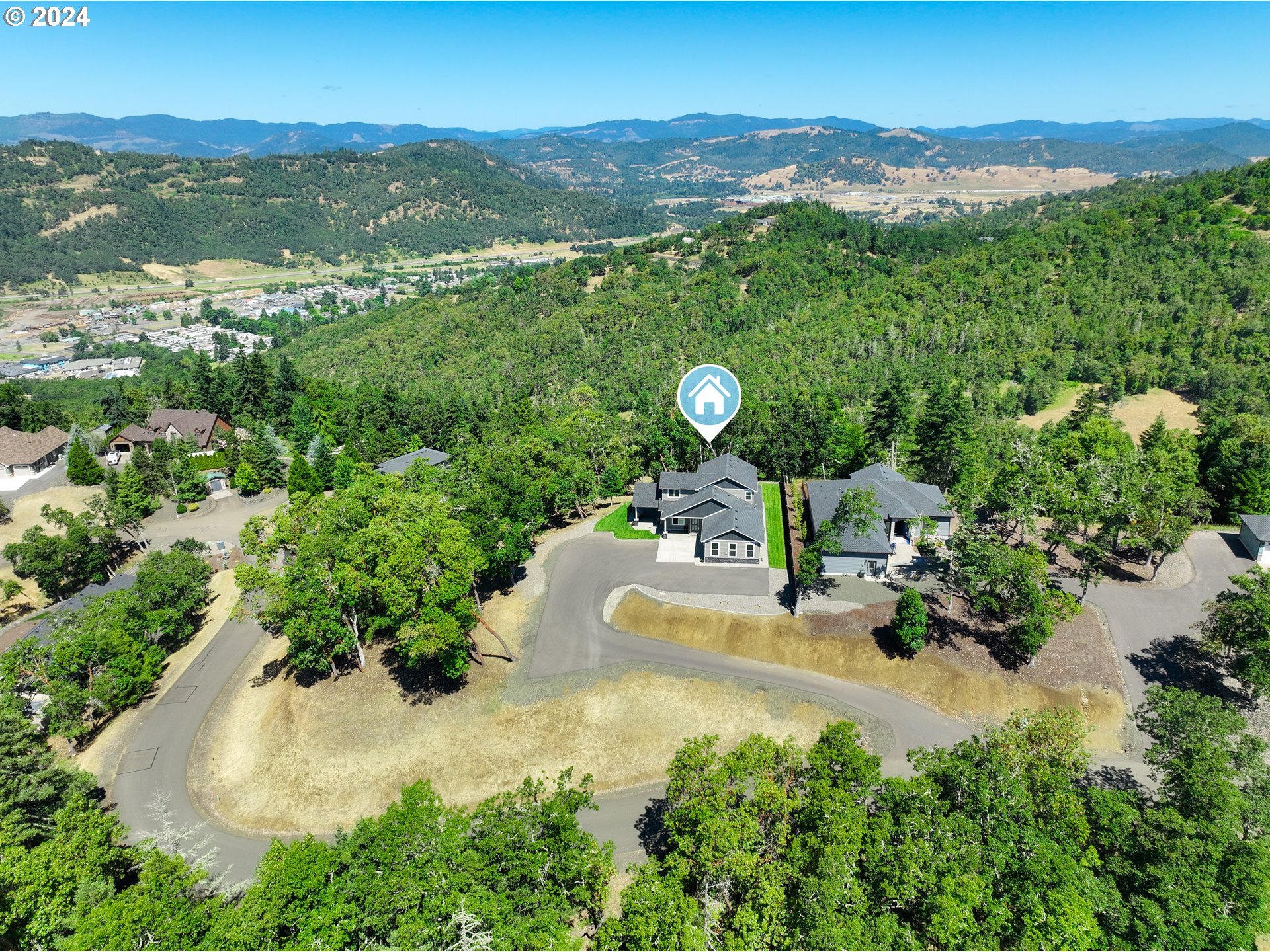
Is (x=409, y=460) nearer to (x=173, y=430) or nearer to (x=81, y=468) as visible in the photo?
(x=81, y=468)

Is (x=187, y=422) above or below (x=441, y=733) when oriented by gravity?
above

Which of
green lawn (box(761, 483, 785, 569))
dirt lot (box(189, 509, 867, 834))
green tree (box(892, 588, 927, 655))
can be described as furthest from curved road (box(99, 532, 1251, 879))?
green tree (box(892, 588, 927, 655))

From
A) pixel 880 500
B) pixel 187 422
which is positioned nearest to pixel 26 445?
pixel 187 422

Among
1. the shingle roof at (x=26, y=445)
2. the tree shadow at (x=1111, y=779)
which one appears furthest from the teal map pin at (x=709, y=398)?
the shingle roof at (x=26, y=445)

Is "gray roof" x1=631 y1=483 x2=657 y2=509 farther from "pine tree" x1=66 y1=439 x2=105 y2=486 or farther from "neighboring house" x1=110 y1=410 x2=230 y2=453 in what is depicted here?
"pine tree" x1=66 y1=439 x2=105 y2=486

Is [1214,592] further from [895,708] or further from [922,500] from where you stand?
[895,708]

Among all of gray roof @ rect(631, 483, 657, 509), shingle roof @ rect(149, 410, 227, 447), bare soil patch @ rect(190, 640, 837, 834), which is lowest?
bare soil patch @ rect(190, 640, 837, 834)
